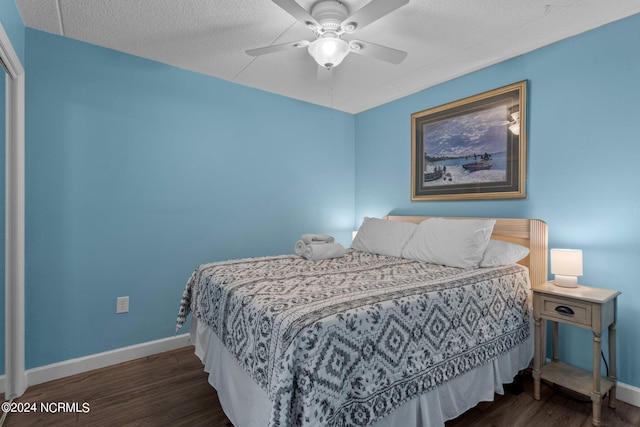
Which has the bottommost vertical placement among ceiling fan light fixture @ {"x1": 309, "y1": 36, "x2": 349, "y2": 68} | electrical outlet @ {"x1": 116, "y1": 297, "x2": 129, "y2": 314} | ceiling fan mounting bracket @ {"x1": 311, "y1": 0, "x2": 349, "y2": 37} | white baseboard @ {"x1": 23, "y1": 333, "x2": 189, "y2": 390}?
white baseboard @ {"x1": 23, "y1": 333, "x2": 189, "y2": 390}

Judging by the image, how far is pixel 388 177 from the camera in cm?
359

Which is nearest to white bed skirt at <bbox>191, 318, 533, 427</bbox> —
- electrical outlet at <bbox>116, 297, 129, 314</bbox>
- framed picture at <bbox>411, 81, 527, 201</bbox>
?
electrical outlet at <bbox>116, 297, 129, 314</bbox>

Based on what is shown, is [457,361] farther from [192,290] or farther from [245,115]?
[245,115]

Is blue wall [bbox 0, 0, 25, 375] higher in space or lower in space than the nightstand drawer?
higher

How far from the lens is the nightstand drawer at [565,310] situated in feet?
5.92

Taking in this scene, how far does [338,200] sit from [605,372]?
2.71 metres

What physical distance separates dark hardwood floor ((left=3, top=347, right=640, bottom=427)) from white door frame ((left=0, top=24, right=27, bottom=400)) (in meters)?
0.23

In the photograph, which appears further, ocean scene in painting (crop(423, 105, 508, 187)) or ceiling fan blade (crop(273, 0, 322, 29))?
ocean scene in painting (crop(423, 105, 508, 187))

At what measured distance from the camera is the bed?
1145 mm

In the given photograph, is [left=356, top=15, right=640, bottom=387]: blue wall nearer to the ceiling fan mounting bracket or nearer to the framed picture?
the framed picture

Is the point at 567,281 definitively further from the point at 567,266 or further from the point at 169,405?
the point at 169,405

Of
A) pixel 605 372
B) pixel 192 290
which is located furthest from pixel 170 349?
pixel 605 372

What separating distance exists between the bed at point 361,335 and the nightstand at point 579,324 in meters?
0.12

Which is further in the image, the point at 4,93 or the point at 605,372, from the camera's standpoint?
the point at 605,372
